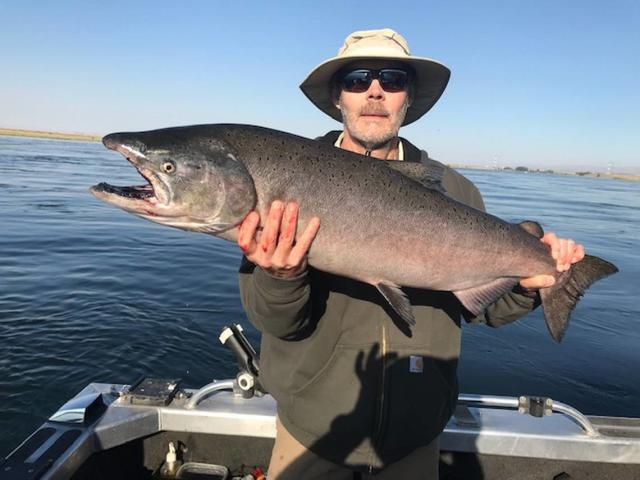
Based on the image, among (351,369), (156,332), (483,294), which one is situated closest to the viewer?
(351,369)

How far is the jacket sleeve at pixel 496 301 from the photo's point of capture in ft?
11.2

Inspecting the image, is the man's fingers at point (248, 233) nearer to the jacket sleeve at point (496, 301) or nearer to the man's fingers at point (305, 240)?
the man's fingers at point (305, 240)

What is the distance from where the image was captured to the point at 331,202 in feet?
9.46

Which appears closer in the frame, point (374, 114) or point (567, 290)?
point (374, 114)

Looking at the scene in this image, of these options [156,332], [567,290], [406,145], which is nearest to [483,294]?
[567,290]

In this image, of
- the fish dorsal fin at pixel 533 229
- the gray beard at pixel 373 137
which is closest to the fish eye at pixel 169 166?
the gray beard at pixel 373 137

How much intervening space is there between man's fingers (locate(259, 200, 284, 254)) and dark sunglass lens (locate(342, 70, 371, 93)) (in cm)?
137

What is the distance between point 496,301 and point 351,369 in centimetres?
126

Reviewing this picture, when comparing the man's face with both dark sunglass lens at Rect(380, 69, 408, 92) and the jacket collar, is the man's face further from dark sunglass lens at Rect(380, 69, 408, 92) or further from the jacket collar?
the jacket collar

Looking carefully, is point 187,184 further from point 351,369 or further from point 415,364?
point 415,364

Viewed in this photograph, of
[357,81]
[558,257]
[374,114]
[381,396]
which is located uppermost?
[357,81]

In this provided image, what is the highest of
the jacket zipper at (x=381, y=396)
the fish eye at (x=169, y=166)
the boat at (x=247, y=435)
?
the fish eye at (x=169, y=166)

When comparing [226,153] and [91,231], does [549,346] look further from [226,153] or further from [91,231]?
[91,231]

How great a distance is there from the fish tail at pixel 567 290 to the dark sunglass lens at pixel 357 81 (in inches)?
81.2
